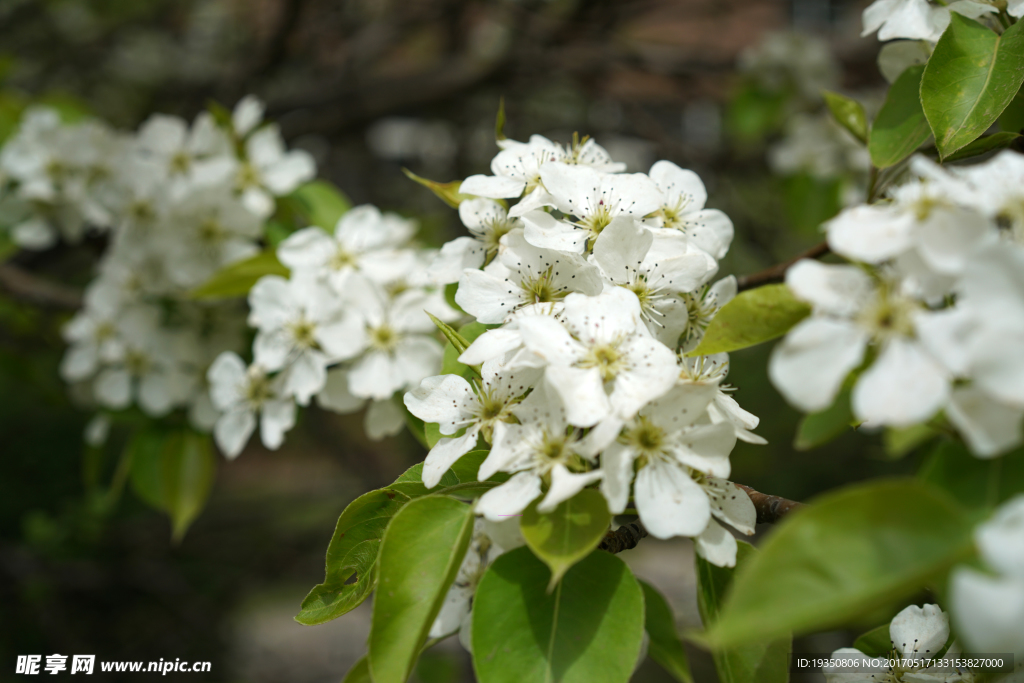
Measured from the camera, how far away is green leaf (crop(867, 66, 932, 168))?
118cm

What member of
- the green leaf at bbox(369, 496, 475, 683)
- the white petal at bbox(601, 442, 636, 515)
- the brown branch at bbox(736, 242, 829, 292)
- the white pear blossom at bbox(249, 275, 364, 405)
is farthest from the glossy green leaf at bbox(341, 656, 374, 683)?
the brown branch at bbox(736, 242, 829, 292)

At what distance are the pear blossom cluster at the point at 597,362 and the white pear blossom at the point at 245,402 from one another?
0.56m

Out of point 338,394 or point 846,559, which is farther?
point 338,394

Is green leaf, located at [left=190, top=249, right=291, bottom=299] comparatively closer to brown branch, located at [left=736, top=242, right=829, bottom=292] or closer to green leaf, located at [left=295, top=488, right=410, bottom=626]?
green leaf, located at [left=295, top=488, right=410, bottom=626]

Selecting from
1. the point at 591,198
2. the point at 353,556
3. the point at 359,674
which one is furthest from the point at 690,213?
the point at 359,674

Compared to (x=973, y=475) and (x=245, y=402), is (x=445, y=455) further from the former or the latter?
(x=245, y=402)

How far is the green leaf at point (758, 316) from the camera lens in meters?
0.72

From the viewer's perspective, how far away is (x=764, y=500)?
0.95m

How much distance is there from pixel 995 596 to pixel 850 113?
45.1 inches

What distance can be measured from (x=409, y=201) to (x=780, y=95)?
2.14m

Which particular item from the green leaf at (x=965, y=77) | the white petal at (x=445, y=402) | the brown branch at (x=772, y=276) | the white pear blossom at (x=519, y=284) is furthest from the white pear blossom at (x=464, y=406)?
the green leaf at (x=965, y=77)

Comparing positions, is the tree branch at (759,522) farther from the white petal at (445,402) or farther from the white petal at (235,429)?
the white petal at (235,429)

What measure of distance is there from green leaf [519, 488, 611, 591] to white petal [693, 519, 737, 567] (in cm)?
A: 18

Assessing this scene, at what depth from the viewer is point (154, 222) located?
6.04 feet
